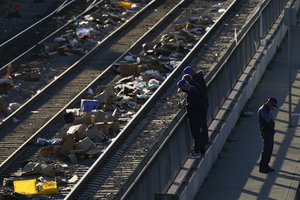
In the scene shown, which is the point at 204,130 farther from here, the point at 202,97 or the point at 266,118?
the point at 266,118

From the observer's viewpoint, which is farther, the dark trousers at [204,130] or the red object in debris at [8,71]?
the red object in debris at [8,71]

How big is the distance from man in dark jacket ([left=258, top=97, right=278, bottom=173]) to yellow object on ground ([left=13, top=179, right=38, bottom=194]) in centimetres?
382

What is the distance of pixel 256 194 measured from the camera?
21.0 metres

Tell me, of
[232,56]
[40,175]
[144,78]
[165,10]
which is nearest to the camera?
[40,175]

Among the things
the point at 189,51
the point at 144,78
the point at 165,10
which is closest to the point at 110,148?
the point at 144,78

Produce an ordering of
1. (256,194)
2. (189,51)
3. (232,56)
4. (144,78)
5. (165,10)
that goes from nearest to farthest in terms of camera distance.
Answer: (256,194), (232,56), (144,78), (189,51), (165,10)

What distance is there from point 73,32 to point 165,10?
4.54 metres

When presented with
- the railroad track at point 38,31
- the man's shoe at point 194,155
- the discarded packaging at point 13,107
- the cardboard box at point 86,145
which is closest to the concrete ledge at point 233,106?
the man's shoe at point 194,155

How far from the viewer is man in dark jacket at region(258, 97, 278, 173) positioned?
22.0 metres

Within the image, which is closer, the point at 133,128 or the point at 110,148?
the point at 110,148

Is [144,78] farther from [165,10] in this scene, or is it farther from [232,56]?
[165,10]

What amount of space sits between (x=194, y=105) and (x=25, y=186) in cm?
311

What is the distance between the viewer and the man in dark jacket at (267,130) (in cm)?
2197

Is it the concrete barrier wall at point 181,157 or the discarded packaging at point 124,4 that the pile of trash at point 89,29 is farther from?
the concrete barrier wall at point 181,157
